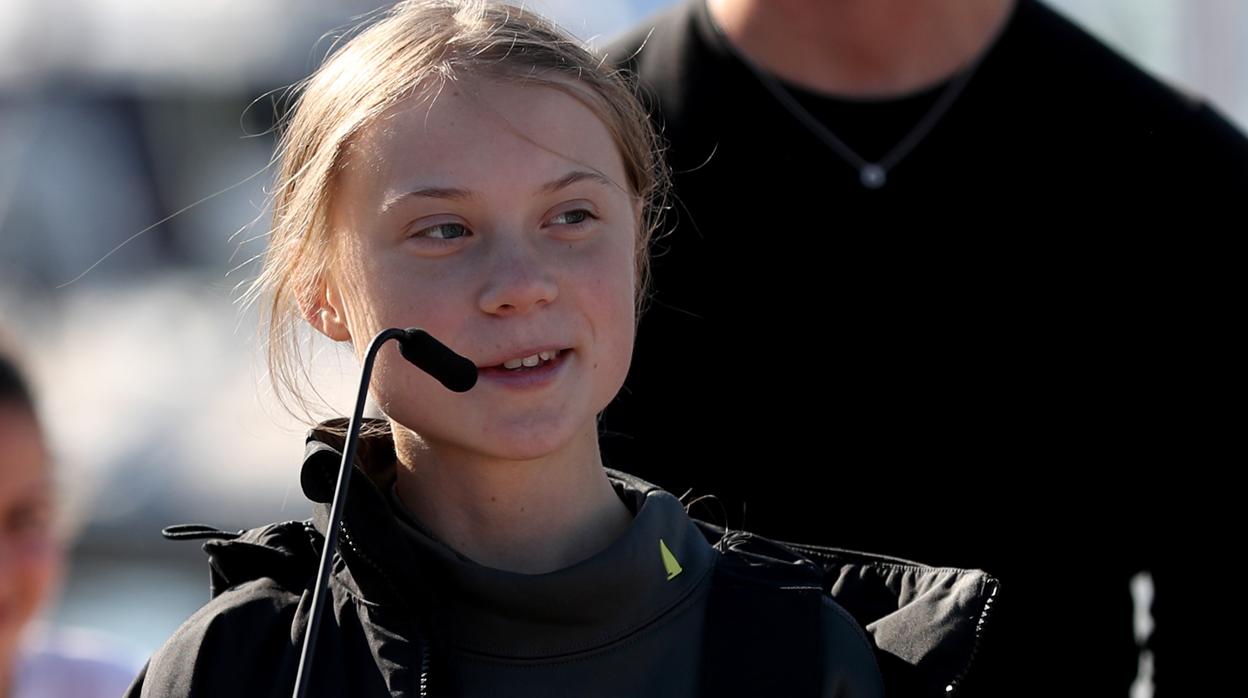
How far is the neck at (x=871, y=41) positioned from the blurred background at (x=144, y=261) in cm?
282

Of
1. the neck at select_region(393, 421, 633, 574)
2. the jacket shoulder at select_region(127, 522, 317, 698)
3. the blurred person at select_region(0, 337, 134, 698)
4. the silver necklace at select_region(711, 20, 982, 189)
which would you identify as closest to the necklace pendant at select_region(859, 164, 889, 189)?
the silver necklace at select_region(711, 20, 982, 189)

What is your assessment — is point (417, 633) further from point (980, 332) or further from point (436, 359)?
point (980, 332)

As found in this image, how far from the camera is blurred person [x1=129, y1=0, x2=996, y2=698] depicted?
54.5 inches

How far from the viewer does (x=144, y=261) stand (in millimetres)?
5258

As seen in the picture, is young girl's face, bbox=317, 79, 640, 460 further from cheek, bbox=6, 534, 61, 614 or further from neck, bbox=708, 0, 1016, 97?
cheek, bbox=6, 534, 61, 614

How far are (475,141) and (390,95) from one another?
4.3 inches

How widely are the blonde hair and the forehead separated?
0.02m

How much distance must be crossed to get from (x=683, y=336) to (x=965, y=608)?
66cm

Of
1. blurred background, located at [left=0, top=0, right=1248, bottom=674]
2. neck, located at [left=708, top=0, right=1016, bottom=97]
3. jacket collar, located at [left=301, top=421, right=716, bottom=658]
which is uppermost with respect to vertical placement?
blurred background, located at [left=0, top=0, right=1248, bottom=674]

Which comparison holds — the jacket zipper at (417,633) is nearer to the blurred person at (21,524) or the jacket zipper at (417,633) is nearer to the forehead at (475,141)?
the forehead at (475,141)

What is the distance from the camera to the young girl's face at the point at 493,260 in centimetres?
139

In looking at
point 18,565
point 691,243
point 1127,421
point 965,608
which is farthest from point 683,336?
point 18,565

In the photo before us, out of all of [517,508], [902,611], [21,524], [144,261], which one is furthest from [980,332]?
[144,261]

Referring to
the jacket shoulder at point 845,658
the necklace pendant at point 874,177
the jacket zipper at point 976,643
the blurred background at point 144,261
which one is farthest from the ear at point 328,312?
the blurred background at point 144,261
